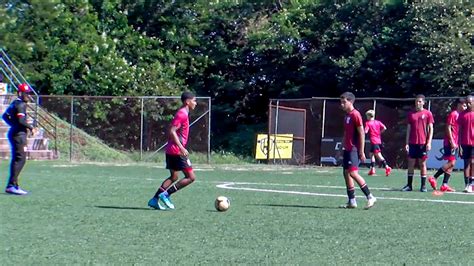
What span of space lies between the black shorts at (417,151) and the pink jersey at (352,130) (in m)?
4.34

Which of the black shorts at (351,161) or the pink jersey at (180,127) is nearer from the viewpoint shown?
the pink jersey at (180,127)

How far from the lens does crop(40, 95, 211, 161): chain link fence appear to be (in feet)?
112

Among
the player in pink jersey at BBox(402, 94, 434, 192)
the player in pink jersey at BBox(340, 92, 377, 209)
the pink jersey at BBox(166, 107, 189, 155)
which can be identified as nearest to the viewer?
the pink jersey at BBox(166, 107, 189, 155)

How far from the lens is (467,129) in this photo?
18219mm

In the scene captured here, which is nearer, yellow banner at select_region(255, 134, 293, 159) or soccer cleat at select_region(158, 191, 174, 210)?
soccer cleat at select_region(158, 191, 174, 210)

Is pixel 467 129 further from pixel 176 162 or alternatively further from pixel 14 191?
pixel 14 191

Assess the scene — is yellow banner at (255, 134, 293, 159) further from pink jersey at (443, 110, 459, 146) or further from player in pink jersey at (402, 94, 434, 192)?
player in pink jersey at (402, 94, 434, 192)

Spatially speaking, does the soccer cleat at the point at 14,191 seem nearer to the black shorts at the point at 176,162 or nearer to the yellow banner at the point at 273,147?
the black shorts at the point at 176,162

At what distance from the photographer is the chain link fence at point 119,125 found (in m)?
34.0

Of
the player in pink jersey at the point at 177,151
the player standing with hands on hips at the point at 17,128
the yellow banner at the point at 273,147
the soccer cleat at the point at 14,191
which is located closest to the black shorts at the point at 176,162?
the player in pink jersey at the point at 177,151

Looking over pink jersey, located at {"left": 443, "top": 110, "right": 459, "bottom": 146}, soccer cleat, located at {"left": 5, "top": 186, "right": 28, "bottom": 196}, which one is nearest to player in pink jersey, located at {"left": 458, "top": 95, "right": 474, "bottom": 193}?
pink jersey, located at {"left": 443, "top": 110, "right": 459, "bottom": 146}

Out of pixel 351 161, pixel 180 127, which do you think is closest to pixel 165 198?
pixel 180 127

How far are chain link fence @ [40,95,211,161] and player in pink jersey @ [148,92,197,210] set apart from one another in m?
19.5

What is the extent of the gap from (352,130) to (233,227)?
11.3 ft
